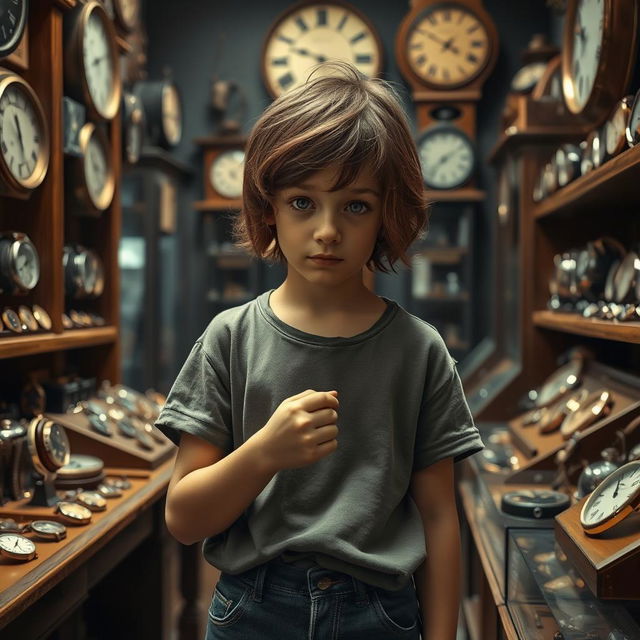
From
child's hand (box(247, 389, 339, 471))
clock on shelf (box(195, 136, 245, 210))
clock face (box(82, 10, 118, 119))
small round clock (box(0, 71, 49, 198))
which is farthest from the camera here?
clock on shelf (box(195, 136, 245, 210))

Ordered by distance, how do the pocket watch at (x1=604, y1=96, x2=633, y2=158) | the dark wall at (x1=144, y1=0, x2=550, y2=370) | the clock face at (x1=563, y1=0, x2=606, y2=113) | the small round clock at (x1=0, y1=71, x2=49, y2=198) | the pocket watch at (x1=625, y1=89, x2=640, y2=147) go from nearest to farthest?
the pocket watch at (x1=625, y1=89, x2=640, y2=147) < the pocket watch at (x1=604, y1=96, x2=633, y2=158) < the small round clock at (x1=0, y1=71, x2=49, y2=198) < the clock face at (x1=563, y1=0, x2=606, y2=113) < the dark wall at (x1=144, y1=0, x2=550, y2=370)

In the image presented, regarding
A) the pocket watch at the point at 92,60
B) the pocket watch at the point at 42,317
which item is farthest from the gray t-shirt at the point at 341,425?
the pocket watch at the point at 92,60

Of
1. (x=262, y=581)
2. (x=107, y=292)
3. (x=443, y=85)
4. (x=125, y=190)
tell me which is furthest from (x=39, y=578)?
(x=443, y=85)

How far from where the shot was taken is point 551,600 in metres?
1.61

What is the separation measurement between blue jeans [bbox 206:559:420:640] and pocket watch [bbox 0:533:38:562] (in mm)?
654

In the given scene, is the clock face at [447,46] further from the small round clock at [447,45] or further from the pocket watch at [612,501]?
the pocket watch at [612,501]

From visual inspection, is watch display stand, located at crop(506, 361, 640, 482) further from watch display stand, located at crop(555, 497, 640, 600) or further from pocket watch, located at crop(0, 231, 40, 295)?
pocket watch, located at crop(0, 231, 40, 295)

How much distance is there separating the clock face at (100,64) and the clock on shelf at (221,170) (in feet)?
9.78

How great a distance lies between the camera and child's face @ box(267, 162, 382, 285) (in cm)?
123

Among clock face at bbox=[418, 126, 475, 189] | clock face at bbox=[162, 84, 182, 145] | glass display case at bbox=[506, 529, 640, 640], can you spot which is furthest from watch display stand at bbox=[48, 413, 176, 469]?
clock face at bbox=[418, 126, 475, 189]

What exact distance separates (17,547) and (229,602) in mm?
692

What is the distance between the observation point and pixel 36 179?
234 cm

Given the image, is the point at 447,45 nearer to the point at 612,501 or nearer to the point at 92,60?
the point at 92,60

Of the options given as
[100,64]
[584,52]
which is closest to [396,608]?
[584,52]
